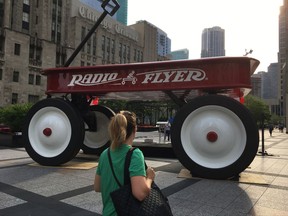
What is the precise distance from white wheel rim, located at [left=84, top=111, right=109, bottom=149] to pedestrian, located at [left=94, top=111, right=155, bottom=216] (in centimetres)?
868

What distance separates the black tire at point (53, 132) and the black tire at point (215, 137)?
2.88 m

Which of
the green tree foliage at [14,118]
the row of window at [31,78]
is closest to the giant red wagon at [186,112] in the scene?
the green tree foliage at [14,118]

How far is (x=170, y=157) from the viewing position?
11.2m

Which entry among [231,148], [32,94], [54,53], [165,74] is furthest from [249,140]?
[54,53]

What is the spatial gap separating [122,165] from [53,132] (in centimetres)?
687

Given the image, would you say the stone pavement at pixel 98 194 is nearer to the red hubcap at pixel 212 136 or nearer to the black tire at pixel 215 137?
the black tire at pixel 215 137

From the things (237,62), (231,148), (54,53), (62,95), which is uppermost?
(54,53)

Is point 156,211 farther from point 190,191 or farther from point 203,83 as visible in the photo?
point 203,83

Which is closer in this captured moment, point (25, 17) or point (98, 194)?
point (98, 194)

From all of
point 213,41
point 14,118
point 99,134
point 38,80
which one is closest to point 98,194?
point 99,134

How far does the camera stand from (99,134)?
11250 mm

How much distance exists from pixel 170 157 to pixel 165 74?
13.9 feet

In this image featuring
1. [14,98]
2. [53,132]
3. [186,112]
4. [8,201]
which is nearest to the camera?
[8,201]

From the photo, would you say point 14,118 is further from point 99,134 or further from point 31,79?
point 31,79
